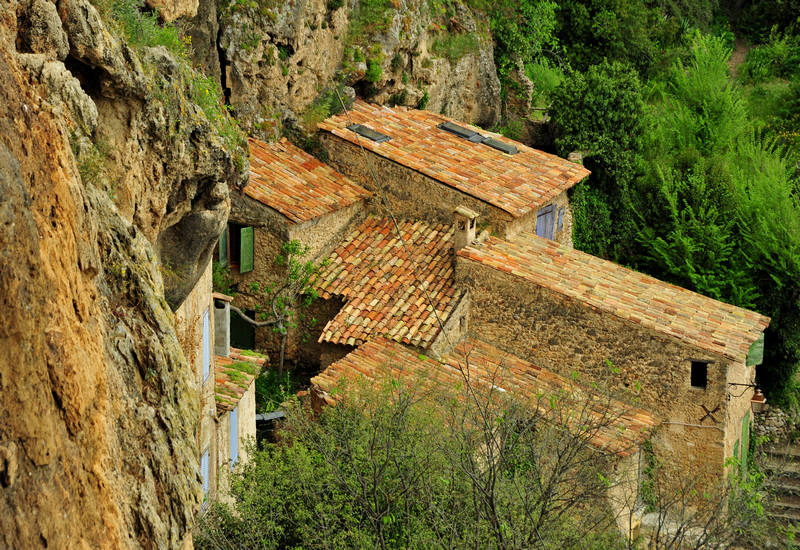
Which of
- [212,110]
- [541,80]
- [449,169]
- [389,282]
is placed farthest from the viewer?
[541,80]

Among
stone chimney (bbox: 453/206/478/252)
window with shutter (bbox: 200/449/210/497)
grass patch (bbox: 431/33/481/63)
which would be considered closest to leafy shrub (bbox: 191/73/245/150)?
window with shutter (bbox: 200/449/210/497)

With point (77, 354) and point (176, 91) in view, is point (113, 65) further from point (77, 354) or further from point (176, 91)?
point (77, 354)

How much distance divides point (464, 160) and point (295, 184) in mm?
3953

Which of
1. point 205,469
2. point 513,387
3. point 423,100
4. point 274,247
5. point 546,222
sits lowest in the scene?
point 513,387

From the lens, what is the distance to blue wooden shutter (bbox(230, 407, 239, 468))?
1619cm

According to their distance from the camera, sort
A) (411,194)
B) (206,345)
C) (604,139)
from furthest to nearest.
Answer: (604,139), (411,194), (206,345)

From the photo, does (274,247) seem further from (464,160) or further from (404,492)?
(404,492)

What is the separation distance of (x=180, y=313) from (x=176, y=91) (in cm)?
349

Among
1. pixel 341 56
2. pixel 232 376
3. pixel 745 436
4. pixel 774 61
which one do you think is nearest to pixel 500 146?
pixel 341 56

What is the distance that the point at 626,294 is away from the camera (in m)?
20.5

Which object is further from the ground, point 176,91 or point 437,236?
point 176,91

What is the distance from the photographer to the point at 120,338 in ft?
26.7

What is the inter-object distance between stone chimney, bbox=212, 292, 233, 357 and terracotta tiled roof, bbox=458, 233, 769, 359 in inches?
215

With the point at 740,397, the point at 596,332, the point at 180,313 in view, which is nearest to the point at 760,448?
the point at 740,397
